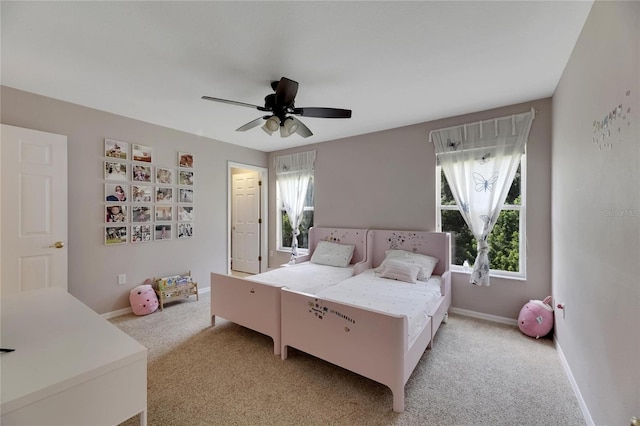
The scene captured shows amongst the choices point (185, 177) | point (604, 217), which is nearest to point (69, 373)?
point (604, 217)

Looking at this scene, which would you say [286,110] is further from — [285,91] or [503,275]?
[503,275]

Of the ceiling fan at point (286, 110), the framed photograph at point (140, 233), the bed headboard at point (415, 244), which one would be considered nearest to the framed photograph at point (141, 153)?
the framed photograph at point (140, 233)

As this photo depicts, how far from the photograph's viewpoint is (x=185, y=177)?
3896mm

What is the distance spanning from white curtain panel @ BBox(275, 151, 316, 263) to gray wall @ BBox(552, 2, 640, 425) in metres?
3.39

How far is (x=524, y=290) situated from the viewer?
289cm

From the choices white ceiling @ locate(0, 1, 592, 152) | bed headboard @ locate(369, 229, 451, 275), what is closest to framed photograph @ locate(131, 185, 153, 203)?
white ceiling @ locate(0, 1, 592, 152)

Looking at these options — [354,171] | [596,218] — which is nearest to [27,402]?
[596,218]

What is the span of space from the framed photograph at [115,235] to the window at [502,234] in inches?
163

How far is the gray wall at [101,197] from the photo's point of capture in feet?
9.09

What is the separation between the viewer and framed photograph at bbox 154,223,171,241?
11.8ft

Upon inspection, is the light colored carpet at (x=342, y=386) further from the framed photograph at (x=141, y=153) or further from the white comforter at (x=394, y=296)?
the framed photograph at (x=141, y=153)

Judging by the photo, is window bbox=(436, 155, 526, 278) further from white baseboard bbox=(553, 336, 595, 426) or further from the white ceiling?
the white ceiling

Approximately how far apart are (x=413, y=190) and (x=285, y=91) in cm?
223

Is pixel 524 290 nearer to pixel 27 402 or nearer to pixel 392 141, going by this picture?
pixel 392 141
